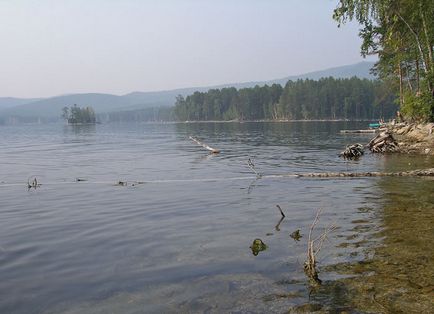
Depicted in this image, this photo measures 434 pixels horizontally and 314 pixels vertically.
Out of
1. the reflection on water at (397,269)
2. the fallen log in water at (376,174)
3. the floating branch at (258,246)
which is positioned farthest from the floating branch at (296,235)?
the fallen log in water at (376,174)

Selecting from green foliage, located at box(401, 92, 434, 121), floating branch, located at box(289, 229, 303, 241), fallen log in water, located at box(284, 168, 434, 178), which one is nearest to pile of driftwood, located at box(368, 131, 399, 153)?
green foliage, located at box(401, 92, 434, 121)

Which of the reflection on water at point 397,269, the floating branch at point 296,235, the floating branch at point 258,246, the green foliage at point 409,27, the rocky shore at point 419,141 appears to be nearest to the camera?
the reflection on water at point 397,269

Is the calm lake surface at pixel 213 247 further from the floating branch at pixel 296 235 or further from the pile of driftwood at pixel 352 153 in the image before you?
the pile of driftwood at pixel 352 153

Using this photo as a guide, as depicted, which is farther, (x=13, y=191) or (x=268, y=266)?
(x=13, y=191)

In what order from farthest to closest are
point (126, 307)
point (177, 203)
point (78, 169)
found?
point (78, 169) → point (177, 203) → point (126, 307)

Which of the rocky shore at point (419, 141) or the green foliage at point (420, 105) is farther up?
the green foliage at point (420, 105)

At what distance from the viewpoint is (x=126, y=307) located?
27.1 feet

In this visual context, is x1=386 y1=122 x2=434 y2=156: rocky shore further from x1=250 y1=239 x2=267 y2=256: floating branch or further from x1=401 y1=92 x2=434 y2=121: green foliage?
x1=250 y1=239 x2=267 y2=256: floating branch

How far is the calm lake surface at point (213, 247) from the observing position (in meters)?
8.42

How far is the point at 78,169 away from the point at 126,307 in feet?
88.4

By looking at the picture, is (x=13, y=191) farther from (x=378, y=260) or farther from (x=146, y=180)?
(x=378, y=260)

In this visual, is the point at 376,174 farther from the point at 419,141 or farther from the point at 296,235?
the point at 419,141

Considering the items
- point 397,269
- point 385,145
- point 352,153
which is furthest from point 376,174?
point 385,145

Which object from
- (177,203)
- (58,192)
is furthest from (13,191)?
(177,203)
